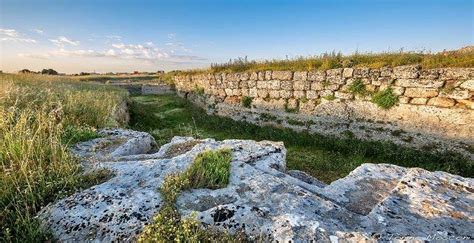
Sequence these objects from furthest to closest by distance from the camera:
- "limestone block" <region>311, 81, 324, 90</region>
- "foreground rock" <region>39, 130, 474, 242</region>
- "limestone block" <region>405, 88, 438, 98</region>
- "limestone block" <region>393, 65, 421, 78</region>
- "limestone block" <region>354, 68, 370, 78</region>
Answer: "limestone block" <region>311, 81, 324, 90</region> → "limestone block" <region>354, 68, 370, 78</region> → "limestone block" <region>393, 65, 421, 78</region> → "limestone block" <region>405, 88, 438, 98</region> → "foreground rock" <region>39, 130, 474, 242</region>

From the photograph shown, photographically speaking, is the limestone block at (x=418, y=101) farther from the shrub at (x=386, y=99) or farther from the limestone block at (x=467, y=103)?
the limestone block at (x=467, y=103)

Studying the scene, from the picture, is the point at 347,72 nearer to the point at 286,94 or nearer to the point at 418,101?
the point at 418,101

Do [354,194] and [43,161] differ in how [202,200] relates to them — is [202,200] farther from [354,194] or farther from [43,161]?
[43,161]

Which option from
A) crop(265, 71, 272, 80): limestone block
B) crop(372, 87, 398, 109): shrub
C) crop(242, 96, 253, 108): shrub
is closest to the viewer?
crop(372, 87, 398, 109): shrub

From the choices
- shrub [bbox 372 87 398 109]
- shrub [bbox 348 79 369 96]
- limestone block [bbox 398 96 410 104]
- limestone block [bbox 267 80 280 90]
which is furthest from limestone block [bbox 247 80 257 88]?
limestone block [bbox 398 96 410 104]

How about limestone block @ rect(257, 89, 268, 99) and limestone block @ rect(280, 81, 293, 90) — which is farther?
limestone block @ rect(257, 89, 268, 99)

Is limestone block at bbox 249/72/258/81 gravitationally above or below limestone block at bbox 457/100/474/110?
above

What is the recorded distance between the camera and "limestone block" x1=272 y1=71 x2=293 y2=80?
1325 cm

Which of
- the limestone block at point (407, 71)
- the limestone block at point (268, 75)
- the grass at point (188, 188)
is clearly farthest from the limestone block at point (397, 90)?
the grass at point (188, 188)

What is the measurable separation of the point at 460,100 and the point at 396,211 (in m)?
7.06

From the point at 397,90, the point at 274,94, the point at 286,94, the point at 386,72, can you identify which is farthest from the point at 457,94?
the point at 274,94

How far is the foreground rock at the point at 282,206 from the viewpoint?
3.17 metres

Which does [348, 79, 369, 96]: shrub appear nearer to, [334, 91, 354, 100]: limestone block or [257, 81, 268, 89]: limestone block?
[334, 91, 354, 100]: limestone block

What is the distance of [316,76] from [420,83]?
3.50 metres
